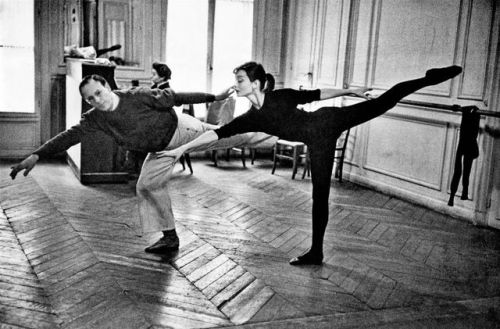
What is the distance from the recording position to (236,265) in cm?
416

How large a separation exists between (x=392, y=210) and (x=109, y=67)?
3.31 m

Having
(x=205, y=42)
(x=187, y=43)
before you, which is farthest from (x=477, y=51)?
(x=187, y=43)

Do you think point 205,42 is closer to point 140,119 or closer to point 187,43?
point 187,43

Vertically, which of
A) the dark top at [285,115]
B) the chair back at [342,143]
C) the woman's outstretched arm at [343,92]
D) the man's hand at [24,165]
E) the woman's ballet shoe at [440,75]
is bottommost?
the chair back at [342,143]

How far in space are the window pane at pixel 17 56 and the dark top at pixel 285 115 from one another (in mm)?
4767

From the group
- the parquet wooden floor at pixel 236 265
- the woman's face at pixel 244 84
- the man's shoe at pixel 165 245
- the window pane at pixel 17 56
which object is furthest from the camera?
the window pane at pixel 17 56

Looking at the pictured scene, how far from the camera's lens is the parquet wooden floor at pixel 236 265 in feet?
11.0

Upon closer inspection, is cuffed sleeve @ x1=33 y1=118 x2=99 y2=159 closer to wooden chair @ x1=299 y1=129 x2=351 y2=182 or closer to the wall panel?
the wall panel

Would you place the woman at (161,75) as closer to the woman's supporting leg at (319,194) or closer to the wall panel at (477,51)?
the woman's supporting leg at (319,194)

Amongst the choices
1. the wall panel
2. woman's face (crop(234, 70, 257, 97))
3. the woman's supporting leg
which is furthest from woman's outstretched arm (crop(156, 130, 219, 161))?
the wall panel

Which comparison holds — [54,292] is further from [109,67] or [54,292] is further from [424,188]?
[424,188]

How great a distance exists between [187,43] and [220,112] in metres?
1.33

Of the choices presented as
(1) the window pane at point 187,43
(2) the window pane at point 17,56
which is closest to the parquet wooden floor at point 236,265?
(2) the window pane at point 17,56

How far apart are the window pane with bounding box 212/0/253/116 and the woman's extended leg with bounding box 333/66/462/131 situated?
15.4 ft
